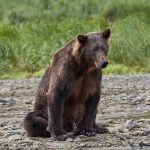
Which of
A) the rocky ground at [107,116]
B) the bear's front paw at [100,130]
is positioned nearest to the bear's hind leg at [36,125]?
the rocky ground at [107,116]

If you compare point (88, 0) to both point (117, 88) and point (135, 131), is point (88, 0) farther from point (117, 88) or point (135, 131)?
point (135, 131)

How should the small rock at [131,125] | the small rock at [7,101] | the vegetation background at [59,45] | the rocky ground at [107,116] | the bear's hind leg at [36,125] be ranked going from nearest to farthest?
the rocky ground at [107,116], the bear's hind leg at [36,125], the small rock at [131,125], the small rock at [7,101], the vegetation background at [59,45]

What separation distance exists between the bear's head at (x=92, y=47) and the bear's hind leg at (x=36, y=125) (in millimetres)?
1002

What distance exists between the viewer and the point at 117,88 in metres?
16.5

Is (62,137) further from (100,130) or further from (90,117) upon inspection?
(100,130)

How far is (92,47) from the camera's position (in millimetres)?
8766

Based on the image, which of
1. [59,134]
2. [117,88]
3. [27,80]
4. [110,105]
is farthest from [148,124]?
[27,80]

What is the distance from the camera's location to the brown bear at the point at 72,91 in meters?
8.80

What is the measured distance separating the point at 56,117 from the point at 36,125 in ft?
1.51

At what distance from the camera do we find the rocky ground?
874 cm

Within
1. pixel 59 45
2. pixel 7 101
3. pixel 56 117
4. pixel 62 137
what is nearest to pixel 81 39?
pixel 56 117

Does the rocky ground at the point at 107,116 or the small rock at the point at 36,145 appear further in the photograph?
the rocky ground at the point at 107,116

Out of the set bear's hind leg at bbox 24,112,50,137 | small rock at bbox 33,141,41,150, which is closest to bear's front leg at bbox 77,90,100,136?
bear's hind leg at bbox 24,112,50,137

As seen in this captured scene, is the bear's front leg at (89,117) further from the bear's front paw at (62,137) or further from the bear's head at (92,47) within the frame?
the bear's head at (92,47)
